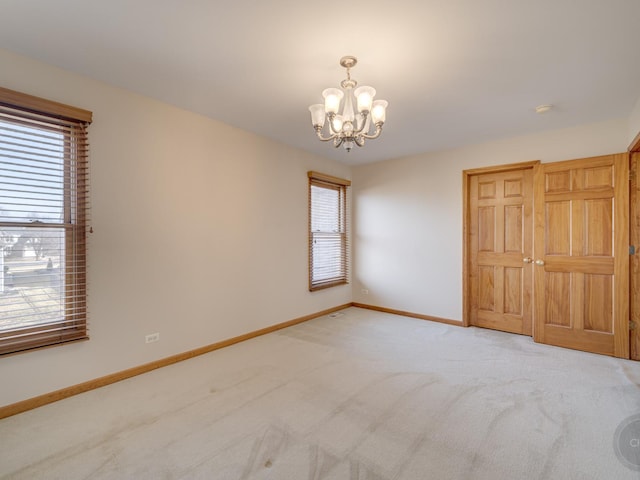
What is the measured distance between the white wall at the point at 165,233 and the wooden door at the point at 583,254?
3.18 m

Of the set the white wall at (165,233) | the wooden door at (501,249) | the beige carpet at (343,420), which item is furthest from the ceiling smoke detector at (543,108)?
the white wall at (165,233)

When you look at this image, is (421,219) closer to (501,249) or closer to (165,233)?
(501,249)

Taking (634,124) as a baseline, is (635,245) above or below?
below

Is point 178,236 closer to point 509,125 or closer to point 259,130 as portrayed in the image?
point 259,130

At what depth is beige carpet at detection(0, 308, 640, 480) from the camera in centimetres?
173

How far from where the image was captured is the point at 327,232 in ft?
16.9

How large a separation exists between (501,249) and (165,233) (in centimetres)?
410

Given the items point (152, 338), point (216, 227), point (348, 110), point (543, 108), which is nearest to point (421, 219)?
point (543, 108)

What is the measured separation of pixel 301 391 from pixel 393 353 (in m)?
1.27

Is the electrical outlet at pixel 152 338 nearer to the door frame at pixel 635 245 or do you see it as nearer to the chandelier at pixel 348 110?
the chandelier at pixel 348 110

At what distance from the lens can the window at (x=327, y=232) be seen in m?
4.88

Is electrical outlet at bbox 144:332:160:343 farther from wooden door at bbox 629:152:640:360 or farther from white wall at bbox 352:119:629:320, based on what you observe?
wooden door at bbox 629:152:640:360

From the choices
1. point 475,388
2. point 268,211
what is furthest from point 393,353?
point 268,211

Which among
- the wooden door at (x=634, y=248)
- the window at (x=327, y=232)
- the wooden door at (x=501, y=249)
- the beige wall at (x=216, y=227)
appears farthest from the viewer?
the window at (x=327, y=232)
